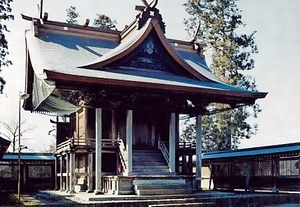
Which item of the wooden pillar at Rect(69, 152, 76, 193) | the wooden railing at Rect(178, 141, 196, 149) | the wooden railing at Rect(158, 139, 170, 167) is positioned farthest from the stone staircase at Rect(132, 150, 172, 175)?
the wooden pillar at Rect(69, 152, 76, 193)

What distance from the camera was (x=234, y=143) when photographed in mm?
33281

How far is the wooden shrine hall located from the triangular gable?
0.15ft

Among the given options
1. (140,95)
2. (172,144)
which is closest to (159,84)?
(140,95)

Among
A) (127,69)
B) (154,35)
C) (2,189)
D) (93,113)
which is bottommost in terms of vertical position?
(2,189)

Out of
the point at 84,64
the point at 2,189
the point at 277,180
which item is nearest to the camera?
the point at 84,64

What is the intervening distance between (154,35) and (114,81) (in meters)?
4.40

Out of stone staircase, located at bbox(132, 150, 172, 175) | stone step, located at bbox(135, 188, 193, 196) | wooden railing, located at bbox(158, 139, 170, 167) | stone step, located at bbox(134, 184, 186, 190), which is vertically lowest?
stone step, located at bbox(135, 188, 193, 196)

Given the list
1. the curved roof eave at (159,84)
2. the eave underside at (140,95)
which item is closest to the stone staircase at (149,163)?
the eave underside at (140,95)

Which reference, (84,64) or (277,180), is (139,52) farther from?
(277,180)

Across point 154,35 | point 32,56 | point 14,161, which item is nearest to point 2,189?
point 14,161

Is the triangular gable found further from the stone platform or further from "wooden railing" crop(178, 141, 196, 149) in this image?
the stone platform

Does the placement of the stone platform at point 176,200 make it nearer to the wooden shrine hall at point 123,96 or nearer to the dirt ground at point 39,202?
the dirt ground at point 39,202

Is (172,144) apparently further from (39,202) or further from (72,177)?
(39,202)

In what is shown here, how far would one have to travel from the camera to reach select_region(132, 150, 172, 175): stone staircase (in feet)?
56.6
